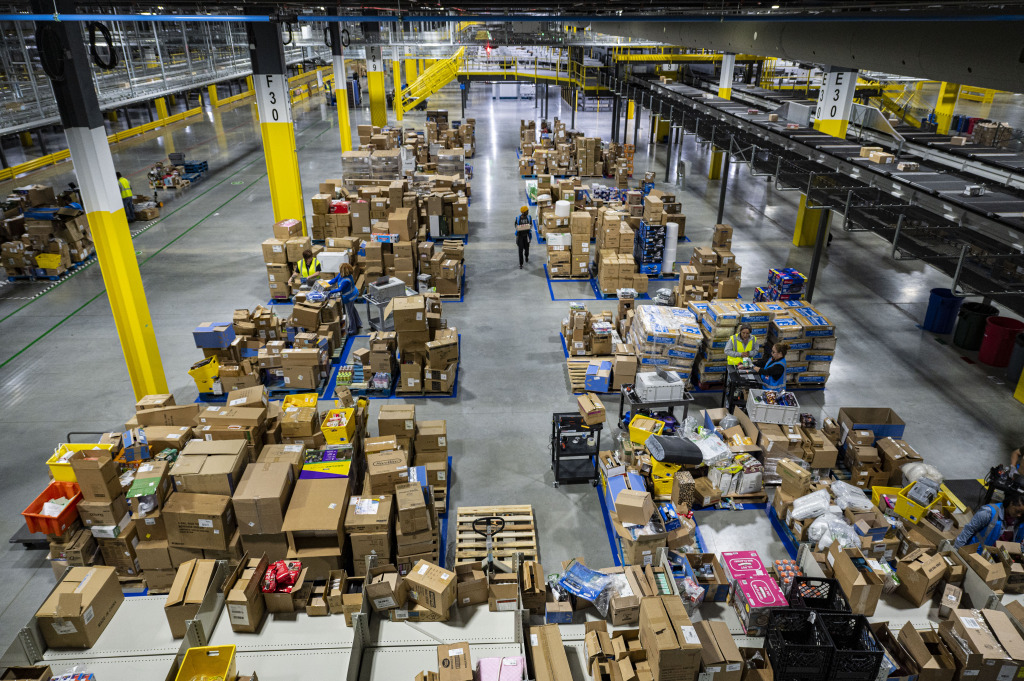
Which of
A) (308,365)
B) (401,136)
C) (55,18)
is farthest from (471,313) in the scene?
(401,136)

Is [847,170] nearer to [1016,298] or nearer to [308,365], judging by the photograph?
[1016,298]

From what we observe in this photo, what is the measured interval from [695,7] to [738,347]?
22.3 feet

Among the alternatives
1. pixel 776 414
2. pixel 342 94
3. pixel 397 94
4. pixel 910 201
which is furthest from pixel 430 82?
pixel 776 414

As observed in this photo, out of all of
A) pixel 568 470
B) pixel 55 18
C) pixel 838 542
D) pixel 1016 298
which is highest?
pixel 55 18

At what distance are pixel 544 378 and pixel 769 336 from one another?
341cm

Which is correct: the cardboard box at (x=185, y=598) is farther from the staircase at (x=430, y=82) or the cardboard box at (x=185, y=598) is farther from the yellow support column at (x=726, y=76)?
the staircase at (x=430, y=82)

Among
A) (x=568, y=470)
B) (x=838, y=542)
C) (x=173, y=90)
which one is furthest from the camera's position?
(x=173, y=90)

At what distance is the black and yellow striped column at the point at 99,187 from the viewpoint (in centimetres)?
676

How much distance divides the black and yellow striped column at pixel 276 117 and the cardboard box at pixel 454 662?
11.3 m

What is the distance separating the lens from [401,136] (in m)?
23.0

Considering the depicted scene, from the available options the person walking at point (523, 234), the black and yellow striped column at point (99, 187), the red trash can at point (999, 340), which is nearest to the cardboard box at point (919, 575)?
the red trash can at point (999, 340)

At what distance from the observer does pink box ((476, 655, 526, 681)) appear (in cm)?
424

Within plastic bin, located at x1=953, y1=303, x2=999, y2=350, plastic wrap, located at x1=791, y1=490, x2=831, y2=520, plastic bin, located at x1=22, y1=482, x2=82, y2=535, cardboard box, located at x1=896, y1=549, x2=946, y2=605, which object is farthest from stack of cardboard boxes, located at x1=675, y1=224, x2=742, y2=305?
plastic bin, located at x1=22, y1=482, x2=82, y2=535

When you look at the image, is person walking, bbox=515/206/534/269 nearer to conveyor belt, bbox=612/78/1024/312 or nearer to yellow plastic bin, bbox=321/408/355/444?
conveyor belt, bbox=612/78/1024/312
